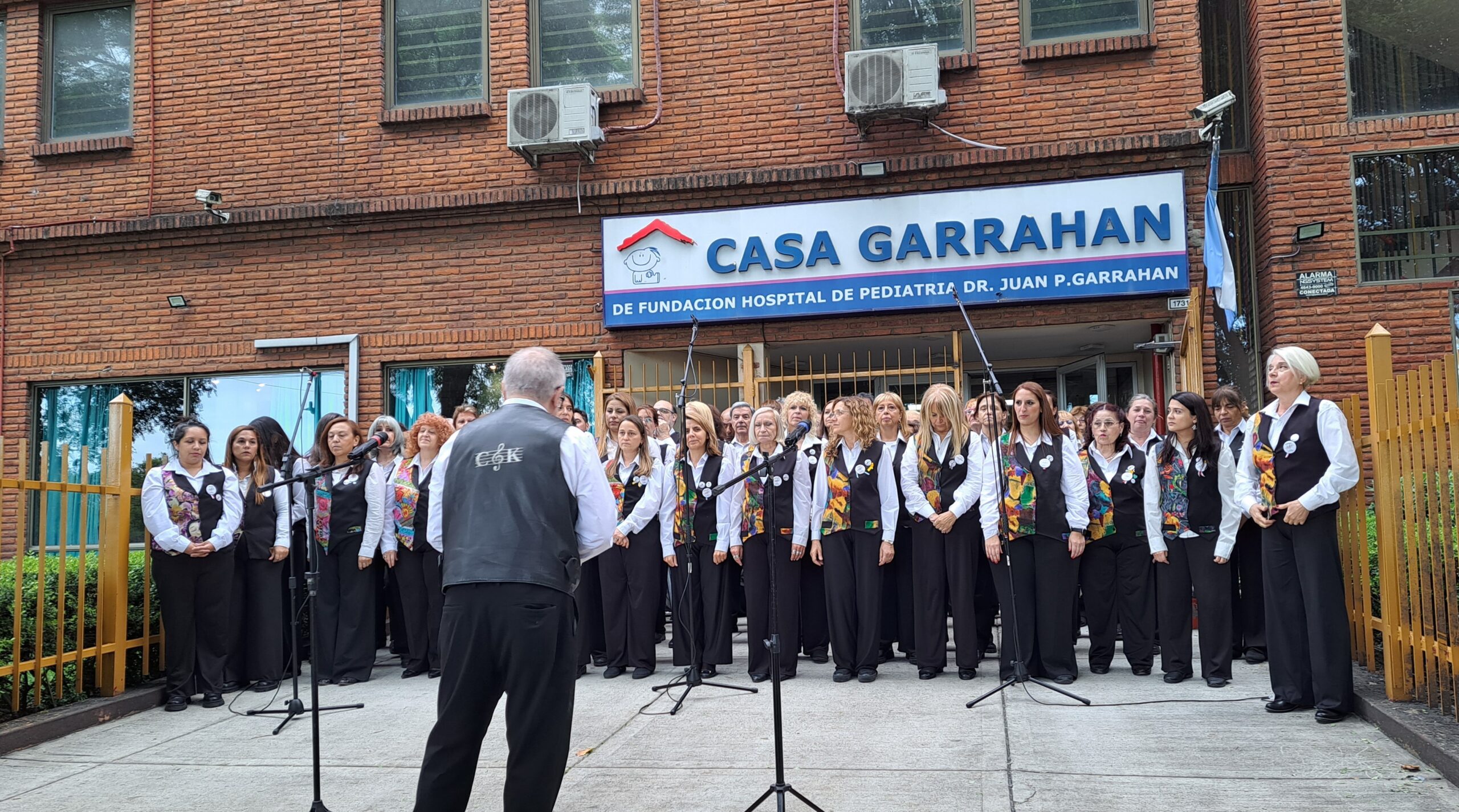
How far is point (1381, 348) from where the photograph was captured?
632 centimetres

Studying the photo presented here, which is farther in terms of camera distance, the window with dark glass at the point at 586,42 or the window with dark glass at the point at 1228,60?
the window with dark glass at the point at 586,42

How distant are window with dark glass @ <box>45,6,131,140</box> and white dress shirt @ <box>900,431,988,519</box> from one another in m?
10.8

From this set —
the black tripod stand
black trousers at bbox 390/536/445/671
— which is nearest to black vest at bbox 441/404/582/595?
the black tripod stand

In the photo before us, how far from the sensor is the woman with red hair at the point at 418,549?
8.59 meters

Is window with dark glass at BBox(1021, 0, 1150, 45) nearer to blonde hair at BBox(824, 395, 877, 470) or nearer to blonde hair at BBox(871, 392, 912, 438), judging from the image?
blonde hair at BBox(871, 392, 912, 438)

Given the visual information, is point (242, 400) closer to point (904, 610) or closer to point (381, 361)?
point (381, 361)

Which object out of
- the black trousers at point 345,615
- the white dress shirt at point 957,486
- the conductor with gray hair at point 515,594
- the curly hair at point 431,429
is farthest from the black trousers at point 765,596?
the conductor with gray hair at point 515,594

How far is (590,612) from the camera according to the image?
861 centimetres

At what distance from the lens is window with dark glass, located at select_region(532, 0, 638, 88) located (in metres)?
12.9

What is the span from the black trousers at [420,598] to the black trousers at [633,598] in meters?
1.26

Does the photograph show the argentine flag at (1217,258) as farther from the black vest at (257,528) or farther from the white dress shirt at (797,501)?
the black vest at (257,528)

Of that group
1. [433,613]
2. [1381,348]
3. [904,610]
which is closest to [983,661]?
[904,610]

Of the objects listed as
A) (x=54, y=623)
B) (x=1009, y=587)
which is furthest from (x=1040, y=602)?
A: (x=54, y=623)

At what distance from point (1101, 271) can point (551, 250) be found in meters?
5.67
